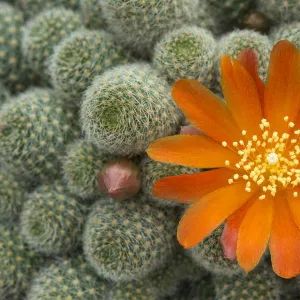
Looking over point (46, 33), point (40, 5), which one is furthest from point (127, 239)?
point (40, 5)

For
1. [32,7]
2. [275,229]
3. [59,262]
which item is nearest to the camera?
[275,229]

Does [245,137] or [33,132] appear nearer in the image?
[245,137]

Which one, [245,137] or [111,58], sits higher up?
[111,58]

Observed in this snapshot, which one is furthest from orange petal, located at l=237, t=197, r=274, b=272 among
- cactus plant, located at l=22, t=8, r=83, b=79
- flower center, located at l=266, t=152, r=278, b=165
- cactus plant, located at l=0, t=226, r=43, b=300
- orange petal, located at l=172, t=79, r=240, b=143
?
cactus plant, located at l=22, t=8, r=83, b=79

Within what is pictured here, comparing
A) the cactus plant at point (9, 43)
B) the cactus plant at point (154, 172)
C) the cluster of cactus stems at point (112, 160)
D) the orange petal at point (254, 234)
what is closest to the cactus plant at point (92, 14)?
the cluster of cactus stems at point (112, 160)

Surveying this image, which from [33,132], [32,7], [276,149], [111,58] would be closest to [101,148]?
[33,132]

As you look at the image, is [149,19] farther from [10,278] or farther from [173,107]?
[10,278]

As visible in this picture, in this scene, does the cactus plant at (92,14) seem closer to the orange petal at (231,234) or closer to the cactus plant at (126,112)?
the cactus plant at (126,112)
